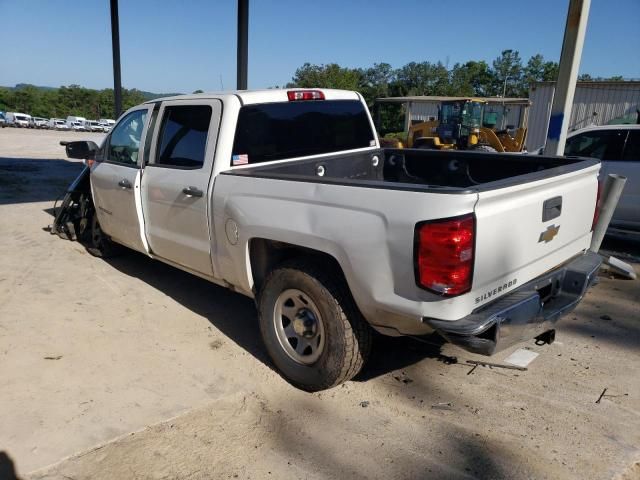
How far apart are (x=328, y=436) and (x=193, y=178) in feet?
7.04

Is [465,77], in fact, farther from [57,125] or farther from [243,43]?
[243,43]

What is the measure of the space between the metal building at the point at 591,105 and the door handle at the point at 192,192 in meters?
21.1

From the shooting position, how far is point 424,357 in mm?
3930

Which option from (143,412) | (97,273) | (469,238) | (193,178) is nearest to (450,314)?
(469,238)

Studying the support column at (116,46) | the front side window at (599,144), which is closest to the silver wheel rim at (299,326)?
the front side window at (599,144)

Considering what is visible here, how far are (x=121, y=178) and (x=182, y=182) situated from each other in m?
1.20

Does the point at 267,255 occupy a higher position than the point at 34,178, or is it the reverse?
the point at 267,255

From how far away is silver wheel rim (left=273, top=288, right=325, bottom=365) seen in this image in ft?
10.7

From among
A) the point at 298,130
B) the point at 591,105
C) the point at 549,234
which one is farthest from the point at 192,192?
the point at 591,105

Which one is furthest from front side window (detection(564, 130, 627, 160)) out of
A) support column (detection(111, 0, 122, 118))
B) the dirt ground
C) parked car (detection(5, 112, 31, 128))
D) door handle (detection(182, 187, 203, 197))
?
parked car (detection(5, 112, 31, 128))

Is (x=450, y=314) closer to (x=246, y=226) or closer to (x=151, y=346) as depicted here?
(x=246, y=226)

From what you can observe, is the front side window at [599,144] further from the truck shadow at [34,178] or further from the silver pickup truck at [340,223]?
the truck shadow at [34,178]

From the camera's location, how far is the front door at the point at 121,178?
15.6 feet

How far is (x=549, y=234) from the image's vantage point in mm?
3119
